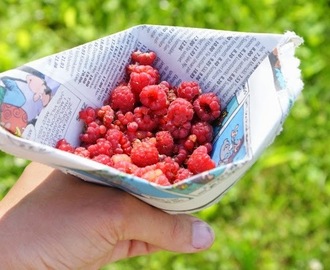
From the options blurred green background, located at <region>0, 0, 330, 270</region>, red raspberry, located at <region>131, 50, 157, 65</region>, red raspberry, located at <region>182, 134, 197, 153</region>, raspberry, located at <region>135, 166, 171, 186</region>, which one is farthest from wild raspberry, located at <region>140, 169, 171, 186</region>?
blurred green background, located at <region>0, 0, 330, 270</region>

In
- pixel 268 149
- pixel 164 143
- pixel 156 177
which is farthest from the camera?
pixel 268 149

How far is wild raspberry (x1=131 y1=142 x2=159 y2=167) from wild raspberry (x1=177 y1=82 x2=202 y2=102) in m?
0.11

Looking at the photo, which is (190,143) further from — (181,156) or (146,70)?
(146,70)

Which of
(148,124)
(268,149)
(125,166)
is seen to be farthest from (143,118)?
(268,149)

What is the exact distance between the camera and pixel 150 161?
39.0 inches

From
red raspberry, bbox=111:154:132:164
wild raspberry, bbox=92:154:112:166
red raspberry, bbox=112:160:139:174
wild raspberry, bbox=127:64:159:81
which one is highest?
wild raspberry, bbox=127:64:159:81

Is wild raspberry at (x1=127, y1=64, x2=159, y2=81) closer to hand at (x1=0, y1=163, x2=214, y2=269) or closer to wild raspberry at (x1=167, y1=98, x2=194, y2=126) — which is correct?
wild raspberry at (x1=167, y1=98, x2=194, y2=126)

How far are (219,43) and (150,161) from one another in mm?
228

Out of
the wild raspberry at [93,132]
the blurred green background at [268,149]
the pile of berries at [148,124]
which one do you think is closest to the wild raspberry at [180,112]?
the pile of berries at [148,124]

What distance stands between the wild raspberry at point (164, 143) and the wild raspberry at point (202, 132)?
40mm

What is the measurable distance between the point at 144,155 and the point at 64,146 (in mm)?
121

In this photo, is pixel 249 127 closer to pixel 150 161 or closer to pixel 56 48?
pixel 150 161

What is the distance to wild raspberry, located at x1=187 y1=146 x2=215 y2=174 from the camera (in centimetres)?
95

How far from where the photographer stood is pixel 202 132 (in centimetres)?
103
